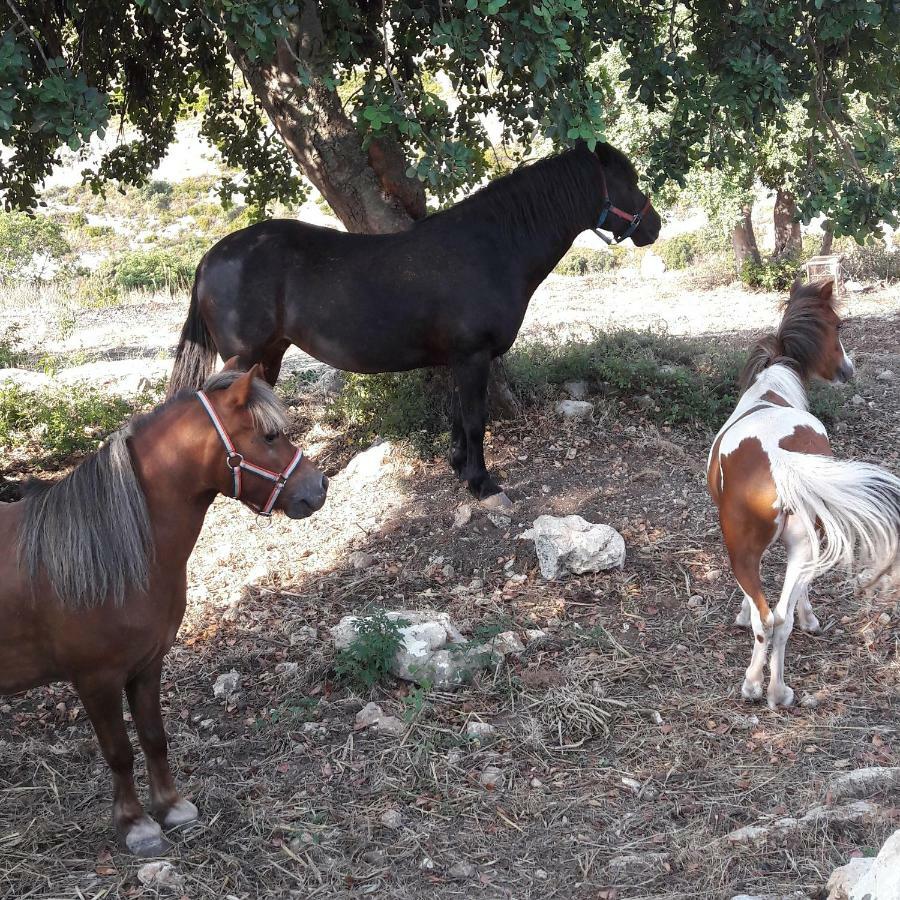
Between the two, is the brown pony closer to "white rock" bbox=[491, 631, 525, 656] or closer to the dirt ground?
the dirt ground

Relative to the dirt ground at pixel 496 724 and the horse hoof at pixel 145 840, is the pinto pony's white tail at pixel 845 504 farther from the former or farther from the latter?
the horse hoof at pixel 145 840

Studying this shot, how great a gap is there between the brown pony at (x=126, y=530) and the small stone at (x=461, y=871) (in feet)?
4.30

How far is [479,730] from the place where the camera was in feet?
13.6

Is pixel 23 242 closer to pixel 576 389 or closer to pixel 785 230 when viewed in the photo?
pixel 785 230

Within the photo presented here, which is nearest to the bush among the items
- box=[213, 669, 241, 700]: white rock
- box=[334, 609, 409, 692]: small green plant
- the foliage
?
the foliage

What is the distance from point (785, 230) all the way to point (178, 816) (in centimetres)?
1538

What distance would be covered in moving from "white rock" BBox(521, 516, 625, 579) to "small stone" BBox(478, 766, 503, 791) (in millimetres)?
1717

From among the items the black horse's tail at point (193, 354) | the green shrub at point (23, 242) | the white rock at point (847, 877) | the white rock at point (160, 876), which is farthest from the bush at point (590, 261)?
the white rock at point (847, 877)

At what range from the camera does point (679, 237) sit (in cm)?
2312

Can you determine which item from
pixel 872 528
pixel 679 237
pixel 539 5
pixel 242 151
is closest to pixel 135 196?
pixel 679 237

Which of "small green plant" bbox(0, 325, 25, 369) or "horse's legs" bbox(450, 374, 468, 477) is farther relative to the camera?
"small green plant" bbox(0, 325, 25, 369)

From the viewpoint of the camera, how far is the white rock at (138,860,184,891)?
3240mm

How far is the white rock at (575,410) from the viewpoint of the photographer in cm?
725

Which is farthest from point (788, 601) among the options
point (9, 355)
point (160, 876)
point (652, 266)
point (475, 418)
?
point (652, 266)
